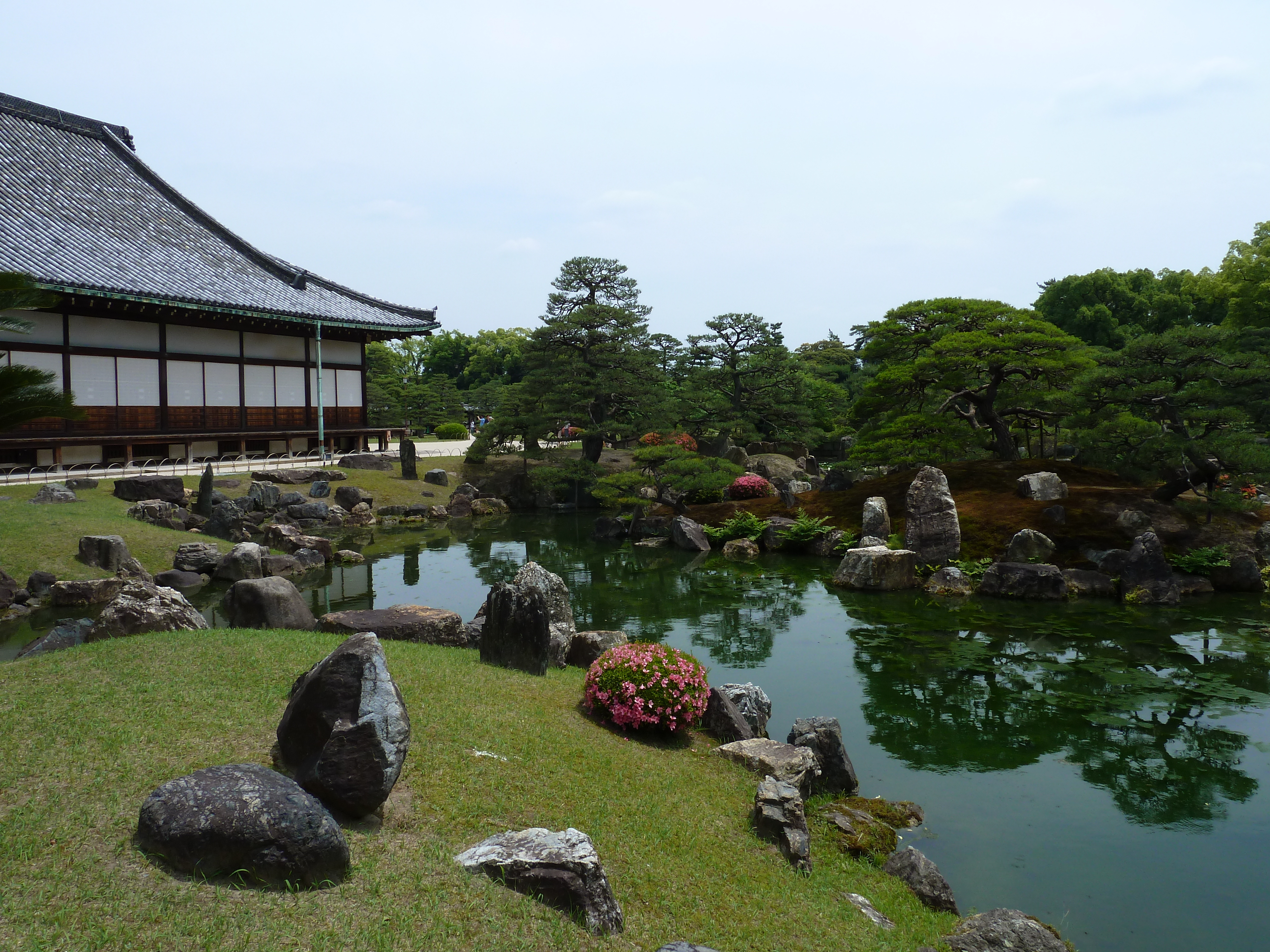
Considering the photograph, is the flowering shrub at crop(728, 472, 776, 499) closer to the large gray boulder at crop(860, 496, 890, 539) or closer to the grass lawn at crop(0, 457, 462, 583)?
the large gray boulder at crop(860, 496, 890, 539)

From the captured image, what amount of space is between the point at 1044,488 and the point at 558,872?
19.5 metres

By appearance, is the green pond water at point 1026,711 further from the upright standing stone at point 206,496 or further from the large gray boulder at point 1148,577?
the upright standing stone at point 206,496

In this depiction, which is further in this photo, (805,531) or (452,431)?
(452,431)

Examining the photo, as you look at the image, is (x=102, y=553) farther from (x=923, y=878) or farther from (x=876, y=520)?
(x=876, y=520)

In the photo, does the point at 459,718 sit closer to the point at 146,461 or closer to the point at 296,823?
the point at 296,823

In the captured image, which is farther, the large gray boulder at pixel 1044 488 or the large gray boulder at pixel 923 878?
the large gray boulder at pixel 1044 488

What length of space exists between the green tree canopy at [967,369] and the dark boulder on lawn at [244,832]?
20878 mm

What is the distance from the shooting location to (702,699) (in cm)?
909

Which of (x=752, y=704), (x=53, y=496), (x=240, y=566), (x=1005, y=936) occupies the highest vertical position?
(x=53, y=496)

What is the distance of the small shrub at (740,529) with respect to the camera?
2423cm

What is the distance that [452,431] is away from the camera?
49250 millimetres

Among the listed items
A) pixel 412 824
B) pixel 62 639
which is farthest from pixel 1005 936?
pixel 62 639

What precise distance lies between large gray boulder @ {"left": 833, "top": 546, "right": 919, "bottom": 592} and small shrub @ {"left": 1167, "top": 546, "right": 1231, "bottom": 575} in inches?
218

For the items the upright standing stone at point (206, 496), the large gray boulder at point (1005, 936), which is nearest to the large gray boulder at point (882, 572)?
the large gray boulder at point (1005, 936)
